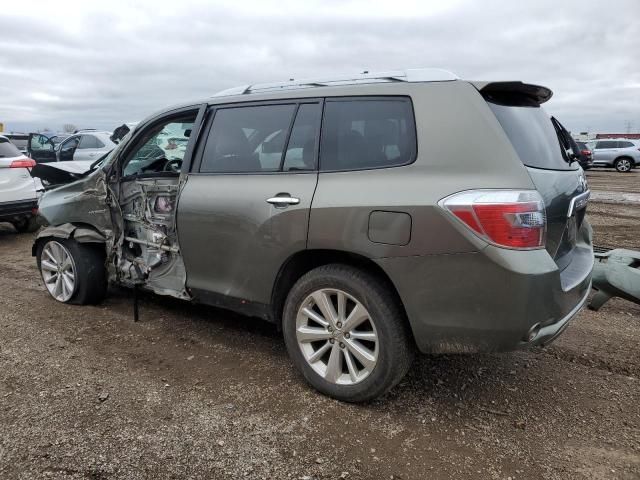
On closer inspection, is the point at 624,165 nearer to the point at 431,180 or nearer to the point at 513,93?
the point at 513,93

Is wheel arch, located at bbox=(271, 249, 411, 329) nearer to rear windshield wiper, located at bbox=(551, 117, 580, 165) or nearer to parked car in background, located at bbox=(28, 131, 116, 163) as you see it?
rear windshield wiper, located at bbox=(551, 117, 580, 165)

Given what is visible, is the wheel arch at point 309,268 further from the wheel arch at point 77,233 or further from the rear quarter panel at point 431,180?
the wheel arch at point 77,233

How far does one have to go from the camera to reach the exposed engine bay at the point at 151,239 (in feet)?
12.7

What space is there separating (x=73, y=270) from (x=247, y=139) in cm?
222

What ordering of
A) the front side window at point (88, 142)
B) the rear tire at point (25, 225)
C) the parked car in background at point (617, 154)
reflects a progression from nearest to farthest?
the rear tire at point (25, 225) < the front side window at point (88, 142) < the parked car in background at point (617, 154)

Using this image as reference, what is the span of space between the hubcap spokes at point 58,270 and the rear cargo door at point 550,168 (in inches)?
148

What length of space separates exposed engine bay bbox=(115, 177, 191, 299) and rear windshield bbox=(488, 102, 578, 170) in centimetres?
232

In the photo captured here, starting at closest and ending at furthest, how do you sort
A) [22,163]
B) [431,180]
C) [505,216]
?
[505,216], [431,180], [22,163]

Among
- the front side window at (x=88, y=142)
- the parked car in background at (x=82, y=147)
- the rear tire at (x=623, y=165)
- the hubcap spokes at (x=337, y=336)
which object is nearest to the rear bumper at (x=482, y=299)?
the hubcap spokes at (x=337, y=336)

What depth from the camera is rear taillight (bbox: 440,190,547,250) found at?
7.80 feet

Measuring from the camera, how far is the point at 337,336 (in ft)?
9.61

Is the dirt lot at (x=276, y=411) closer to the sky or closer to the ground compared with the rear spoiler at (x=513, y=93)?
closer to the ground

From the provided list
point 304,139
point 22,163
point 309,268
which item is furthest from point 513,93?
point 22,163

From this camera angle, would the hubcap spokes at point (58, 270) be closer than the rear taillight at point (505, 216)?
No
